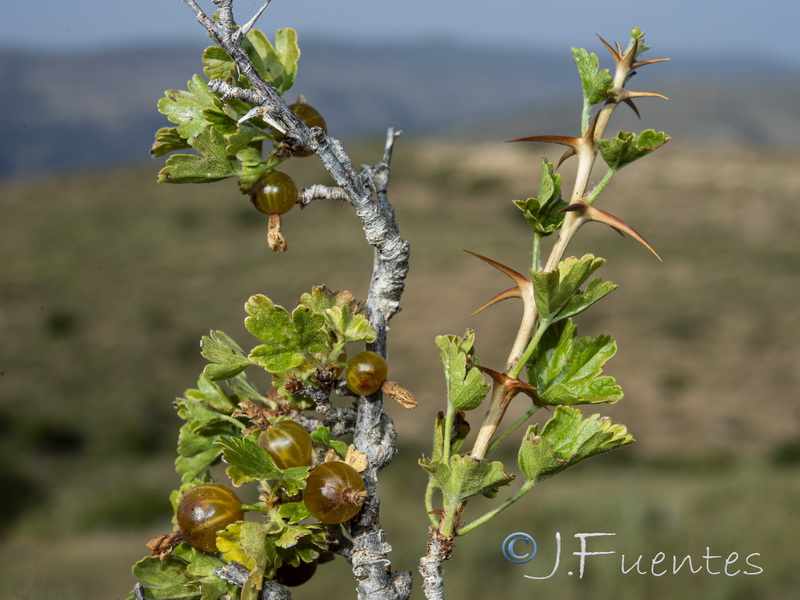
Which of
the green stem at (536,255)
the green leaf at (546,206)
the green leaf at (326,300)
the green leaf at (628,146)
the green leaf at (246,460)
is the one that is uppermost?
the green leaf at (628,146)

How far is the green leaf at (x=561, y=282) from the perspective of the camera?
143 centimetres

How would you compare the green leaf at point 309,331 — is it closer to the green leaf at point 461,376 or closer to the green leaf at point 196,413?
the green leaf at point 461,376

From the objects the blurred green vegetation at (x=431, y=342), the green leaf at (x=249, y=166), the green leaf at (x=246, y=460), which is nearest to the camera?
the green leaf at (x=246, y=460)

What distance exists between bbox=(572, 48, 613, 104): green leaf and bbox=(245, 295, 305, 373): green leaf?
2.80 feet

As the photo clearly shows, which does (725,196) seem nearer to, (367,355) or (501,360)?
(501,360)

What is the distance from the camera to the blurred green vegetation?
12.1 meters

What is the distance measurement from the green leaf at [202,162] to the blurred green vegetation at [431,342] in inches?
331

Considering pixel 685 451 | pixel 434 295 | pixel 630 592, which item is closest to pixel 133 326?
pixel 434 295

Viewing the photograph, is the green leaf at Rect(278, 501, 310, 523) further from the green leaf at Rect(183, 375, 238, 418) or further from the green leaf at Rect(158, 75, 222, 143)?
the green leaf at Rect(158, 75, 222, 143)

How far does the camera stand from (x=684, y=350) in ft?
111

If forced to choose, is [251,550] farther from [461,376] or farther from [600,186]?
[600,186]

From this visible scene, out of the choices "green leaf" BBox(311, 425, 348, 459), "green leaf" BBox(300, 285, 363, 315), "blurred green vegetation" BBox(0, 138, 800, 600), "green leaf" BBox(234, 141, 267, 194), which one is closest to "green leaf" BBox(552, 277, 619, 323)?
"green leaf" BBox(300, 285, 363, 315)

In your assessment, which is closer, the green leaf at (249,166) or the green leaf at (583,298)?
the green leaf at (583,298)

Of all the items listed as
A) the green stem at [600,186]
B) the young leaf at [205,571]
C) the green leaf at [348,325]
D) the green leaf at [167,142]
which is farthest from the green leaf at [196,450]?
the green stem at [600,186]
